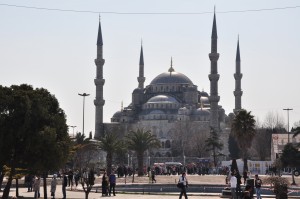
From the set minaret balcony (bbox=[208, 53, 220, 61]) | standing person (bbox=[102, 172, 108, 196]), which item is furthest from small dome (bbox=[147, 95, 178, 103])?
standing person (bbox=[102, 172, 108, 196])

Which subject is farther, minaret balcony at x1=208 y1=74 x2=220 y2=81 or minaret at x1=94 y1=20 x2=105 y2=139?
minaret at x1=94 y1=20 x2=105 y2=139

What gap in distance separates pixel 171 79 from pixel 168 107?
7883mm

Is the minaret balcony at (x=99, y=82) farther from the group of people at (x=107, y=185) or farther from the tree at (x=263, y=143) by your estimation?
the group of people at (x=107, y=185)

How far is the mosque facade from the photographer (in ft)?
353

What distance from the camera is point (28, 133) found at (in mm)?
26719

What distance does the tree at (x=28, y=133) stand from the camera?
2644 cm

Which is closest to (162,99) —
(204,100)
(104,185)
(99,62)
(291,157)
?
(204,100)

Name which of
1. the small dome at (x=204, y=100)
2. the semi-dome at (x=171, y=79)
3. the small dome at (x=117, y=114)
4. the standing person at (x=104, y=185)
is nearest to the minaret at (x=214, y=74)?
the small dome at (x=204, y=100)

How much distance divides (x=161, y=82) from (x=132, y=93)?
586 centimetres

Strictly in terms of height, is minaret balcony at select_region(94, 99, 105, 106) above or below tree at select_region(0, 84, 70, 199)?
above

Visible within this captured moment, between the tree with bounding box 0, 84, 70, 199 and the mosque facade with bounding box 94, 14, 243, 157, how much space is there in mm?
77178

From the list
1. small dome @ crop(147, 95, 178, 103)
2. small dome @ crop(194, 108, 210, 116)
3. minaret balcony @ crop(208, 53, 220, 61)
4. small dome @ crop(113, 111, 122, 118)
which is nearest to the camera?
minaret balcony @ crop(208, 53, 220, 61)

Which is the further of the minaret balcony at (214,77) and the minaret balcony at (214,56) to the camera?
the minaret balcony at (214,56)

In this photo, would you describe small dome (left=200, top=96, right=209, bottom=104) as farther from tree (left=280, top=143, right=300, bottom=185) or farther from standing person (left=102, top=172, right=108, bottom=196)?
standing person (left=102, top=172, right=108, bottom=196)
